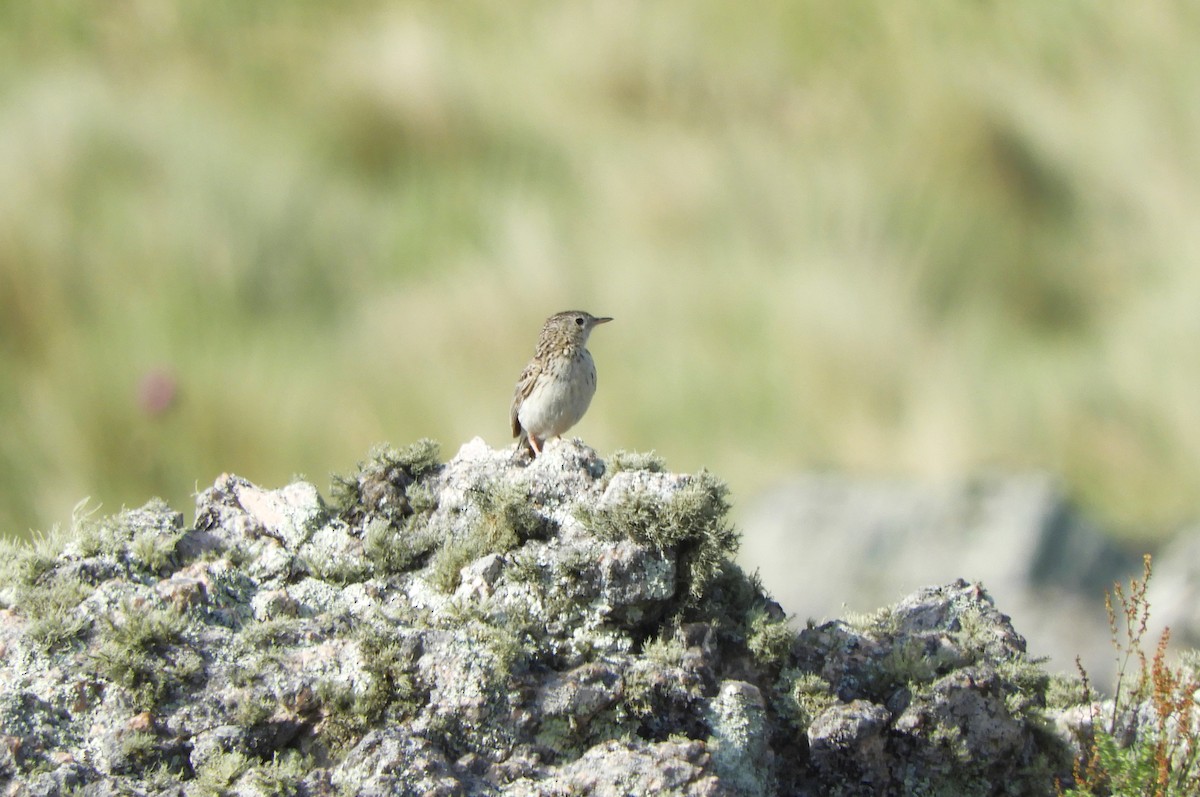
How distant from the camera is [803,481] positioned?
1245 cm

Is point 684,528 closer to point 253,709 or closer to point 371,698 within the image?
point 371,698

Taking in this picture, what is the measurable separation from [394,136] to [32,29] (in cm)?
450

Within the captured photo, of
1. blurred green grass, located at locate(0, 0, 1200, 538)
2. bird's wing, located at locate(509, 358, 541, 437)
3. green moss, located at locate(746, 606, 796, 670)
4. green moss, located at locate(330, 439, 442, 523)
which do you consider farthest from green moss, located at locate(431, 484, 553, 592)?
blurred green grass, located at locate(0, 0, 1200, 538)

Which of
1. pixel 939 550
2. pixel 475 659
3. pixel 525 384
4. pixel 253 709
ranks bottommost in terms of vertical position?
pixel 253 709

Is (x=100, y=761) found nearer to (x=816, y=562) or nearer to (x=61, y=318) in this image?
(x=816, y=562)

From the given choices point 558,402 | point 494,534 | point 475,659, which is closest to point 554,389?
point 558,402

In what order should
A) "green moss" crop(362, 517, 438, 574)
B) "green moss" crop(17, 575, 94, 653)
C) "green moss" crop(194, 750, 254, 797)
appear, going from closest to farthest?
"green moss" crop(194, 750, 254, 797)
"green moss" crop(17, 575, 94, 653)
"green moss" crop(362, 517, 438, 574)

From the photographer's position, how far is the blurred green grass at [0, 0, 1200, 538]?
43.2 ft

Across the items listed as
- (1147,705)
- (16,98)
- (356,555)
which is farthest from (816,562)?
(16,98)

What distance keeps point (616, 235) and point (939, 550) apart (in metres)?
5.98

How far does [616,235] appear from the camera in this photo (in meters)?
16.0

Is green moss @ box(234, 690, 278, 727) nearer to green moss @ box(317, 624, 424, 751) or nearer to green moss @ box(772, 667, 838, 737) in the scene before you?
green moss @ box(317, 624, 424, 751)

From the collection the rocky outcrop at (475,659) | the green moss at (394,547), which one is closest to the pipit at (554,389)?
the rocky outcrop at (475,659)

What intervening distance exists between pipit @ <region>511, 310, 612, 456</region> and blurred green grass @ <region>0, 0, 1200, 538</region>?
4449mm
